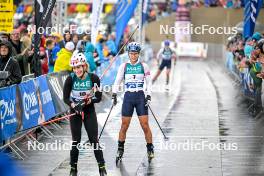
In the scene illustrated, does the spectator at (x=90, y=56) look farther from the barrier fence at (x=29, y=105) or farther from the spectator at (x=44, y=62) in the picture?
the barrier fence at (x=29, y=105)

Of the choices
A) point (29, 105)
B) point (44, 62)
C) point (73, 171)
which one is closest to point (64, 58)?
point (44, 62)

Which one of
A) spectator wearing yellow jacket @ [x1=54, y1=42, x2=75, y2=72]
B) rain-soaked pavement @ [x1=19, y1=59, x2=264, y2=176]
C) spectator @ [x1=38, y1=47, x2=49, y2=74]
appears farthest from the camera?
spectator @ [x1=38, y1=47, x2=49, y2=74]

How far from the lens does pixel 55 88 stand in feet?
60.1

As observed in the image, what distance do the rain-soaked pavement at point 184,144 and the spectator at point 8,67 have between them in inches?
59.5

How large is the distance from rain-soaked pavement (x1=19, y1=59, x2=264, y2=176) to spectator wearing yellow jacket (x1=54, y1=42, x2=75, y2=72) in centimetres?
151

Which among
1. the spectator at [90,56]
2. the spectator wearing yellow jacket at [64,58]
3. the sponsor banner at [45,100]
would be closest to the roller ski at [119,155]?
the sponsor banner at [45,100]

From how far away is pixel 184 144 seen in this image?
640 inches

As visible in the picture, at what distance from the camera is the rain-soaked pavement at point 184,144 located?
1352cm

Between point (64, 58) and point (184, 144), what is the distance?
4591 millimetres

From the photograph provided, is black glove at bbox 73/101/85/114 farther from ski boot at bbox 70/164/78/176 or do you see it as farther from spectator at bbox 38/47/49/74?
spectator at bbox 38/47/49/74

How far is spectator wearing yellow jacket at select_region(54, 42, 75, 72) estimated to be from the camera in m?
19.2

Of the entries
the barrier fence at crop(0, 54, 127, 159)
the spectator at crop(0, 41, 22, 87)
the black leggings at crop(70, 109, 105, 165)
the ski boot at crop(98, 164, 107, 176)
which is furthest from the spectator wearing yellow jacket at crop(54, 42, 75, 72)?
the ski boot at crop(98, 164, 107, 176)

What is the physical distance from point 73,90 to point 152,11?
51.8 metres

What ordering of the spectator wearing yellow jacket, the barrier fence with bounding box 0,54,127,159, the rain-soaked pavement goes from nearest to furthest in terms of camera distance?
the rain-soaked pavement < the barrier fence with bounding box 0,54,127,159 < the spectator wearing yellow jacket
